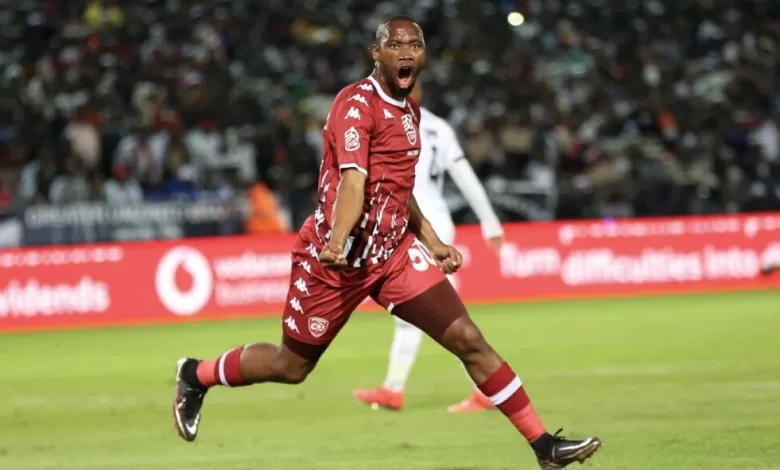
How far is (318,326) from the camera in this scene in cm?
775

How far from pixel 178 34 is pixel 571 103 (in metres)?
7.16

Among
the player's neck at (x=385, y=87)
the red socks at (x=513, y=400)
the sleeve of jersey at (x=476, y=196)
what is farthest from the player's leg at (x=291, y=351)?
the sleeve of jersey at (x=476, y=196)

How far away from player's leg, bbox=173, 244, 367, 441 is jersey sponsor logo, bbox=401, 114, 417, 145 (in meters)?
0.84

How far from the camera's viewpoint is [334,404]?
11.7 m

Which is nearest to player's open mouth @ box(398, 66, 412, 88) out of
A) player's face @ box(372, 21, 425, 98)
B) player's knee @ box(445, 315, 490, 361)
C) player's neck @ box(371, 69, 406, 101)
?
player's face @ box(372, 21, 425, 98)

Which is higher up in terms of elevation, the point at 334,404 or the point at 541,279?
the point at 334,404

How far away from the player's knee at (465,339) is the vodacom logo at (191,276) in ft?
42.6

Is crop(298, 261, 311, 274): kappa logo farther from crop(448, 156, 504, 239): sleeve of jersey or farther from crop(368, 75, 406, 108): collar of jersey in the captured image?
crop(448, 156, 504, 239): sleeve of jersey

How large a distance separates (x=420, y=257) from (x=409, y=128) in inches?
27.7

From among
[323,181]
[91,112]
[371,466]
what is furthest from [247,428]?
[91,112]

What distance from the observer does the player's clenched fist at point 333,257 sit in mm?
7098

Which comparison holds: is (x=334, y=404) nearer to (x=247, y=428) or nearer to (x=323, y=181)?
(x=247, y=428)

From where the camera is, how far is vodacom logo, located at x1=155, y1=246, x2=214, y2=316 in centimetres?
2016

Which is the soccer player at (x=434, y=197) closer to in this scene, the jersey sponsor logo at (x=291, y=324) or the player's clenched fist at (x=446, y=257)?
the player's clenched fist at (x=446, y=257)
